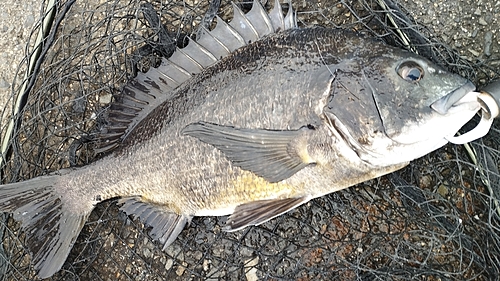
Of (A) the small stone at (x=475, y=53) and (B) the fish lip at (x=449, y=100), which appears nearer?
(B) the fish lip at (x=449, y=100)

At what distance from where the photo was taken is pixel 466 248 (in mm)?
2373

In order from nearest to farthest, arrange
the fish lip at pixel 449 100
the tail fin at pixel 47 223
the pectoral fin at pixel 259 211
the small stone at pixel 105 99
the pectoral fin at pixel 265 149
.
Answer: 1. the fish lip at pixel 449 100
2. the pectoral fin at pixel 265 149
3. the pectoral fin at pixel 259 211
4. the tail fin at pixel 47 223
5. the small stone at pixel 105 99

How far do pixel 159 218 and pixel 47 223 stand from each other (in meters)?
0.58

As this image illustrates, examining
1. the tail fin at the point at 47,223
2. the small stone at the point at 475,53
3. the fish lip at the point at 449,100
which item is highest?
the tail fin at the point at 47,223

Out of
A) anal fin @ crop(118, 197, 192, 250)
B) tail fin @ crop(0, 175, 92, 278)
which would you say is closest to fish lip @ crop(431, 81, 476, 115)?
anal fin @ crop(118, 197, 192, 250)

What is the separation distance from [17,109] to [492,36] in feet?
8.97

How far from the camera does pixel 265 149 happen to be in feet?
6.53

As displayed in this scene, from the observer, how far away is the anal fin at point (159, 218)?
2.39 meters

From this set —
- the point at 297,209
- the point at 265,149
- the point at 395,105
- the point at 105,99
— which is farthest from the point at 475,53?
the point at 105,99

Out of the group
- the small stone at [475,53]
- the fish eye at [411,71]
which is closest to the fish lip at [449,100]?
the fish eye at [411,71]

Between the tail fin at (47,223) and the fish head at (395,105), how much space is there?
1438 mm

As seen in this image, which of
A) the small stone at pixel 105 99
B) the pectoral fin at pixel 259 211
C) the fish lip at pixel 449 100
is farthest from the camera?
the small stone at pixel 105 99

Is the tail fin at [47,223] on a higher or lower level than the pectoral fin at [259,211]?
higher

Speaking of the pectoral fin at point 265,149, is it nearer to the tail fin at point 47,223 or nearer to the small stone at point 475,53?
the tail fin at point 47,223
